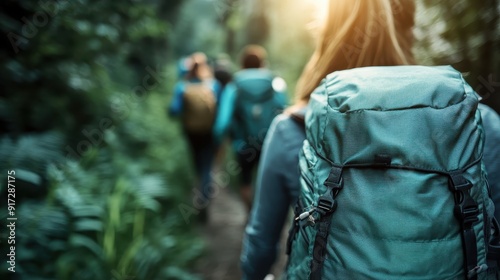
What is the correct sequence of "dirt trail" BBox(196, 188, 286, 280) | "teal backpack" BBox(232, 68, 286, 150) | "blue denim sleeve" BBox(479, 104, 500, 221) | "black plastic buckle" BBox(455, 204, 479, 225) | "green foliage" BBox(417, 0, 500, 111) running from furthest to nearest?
1. "teal backpack" BBox(232, 68, 286, 150)
2. "dirt trail" BBox(196, 188, 286, 280)
3. "green foliage" BBox(417, 0, 500, 111)
4. "blue denim sleeve" BBox(479, 104, 500, 221)
5. "black plastic buckle" BBox(455, 204, 479, 225)

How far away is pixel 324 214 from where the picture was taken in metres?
1.17

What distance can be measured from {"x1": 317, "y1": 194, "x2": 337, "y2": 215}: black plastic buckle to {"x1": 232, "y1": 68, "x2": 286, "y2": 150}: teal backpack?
345 centimetres

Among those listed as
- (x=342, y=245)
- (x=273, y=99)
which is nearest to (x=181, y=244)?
(x=273, y=99)

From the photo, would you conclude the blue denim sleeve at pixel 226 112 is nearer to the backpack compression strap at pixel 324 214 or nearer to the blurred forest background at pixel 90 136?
the blurred forest background at pixel 90 136

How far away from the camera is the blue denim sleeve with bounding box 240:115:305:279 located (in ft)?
4.99

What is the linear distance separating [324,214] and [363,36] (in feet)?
2.28

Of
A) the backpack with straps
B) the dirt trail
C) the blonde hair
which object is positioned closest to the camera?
the blonde hair

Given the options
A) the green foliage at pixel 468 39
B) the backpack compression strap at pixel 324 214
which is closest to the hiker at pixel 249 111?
the green foliage at pixel 468 39

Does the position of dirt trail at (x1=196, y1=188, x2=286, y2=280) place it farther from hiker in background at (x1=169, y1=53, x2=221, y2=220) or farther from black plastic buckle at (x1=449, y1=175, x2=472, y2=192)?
black plastic buckle at (x1=449, y1=175, x2=472, y2=192)

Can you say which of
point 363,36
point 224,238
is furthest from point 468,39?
point 224,238

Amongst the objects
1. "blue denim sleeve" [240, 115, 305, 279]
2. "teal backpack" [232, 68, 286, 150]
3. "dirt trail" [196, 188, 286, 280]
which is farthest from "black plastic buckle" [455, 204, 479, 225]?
"teal backpack" [232, 68, 286, 150]

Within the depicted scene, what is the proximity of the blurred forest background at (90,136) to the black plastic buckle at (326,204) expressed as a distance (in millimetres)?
894

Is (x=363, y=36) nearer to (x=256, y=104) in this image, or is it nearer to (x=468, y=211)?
(x=468, y=211)

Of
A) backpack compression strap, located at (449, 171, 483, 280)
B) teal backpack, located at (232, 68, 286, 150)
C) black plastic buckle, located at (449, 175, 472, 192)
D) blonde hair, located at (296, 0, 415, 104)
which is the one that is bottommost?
backpack compression strap, located at (449, 171, 483, 280)
